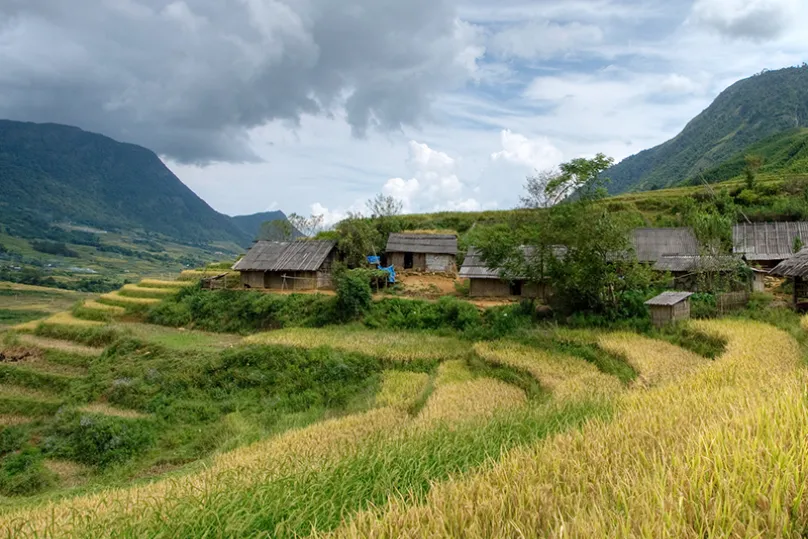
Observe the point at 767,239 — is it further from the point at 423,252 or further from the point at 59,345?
the point at 59,345

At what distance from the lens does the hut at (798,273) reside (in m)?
16.8

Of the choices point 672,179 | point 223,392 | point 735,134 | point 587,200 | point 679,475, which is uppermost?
point 735,134

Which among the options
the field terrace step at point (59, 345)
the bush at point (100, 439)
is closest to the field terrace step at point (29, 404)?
the bush at point (100, 439)

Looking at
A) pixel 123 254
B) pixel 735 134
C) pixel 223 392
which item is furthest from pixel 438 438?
pixel 123 254

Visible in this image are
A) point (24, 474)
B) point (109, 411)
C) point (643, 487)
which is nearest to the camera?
point (643, 487)

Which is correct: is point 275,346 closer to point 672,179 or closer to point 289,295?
point 289,295

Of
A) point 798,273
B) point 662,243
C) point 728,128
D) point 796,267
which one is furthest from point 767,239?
point 728,128

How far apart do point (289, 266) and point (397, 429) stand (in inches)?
859

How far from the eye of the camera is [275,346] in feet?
61.7

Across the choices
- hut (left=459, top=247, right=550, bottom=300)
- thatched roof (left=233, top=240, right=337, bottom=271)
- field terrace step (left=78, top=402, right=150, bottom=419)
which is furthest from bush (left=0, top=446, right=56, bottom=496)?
hut (left=459, top=247, right=550, bottom=300)

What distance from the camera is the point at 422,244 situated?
31.8m

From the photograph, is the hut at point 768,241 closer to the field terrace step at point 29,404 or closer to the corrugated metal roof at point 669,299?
the corrugated metal roof at point 669,299

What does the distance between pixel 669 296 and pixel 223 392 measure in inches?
626

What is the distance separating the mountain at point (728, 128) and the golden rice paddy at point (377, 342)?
219 ft
